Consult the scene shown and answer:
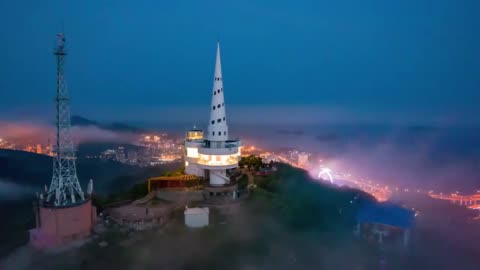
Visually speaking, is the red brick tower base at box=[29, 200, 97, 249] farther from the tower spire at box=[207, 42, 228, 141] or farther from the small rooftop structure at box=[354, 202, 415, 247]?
the small rooftop structure at box=[354, 202, 415, 247]

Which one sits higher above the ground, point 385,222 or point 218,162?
point 218,162

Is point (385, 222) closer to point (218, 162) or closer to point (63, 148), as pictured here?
point (218, 162)

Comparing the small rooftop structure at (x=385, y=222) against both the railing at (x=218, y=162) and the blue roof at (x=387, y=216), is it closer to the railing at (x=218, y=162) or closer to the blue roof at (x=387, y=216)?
the blue roof at (x=387, y=216)

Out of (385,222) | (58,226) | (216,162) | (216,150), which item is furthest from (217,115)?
(385,222)

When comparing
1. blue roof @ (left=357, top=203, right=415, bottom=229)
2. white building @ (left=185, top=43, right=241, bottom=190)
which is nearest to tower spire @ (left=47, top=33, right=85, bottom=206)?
white building @ (left=185, top=43, right=241, bottom=190)

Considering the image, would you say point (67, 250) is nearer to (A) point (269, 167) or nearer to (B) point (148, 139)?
(A) point (269, 167)

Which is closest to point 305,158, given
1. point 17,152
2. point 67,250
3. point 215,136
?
point 215,136
